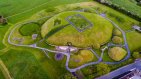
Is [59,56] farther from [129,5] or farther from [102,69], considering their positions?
[129,5]

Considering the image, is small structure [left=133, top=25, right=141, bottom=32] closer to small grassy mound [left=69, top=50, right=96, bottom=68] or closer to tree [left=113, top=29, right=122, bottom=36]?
tree [left=113, top=29, right=122, bottom=36]

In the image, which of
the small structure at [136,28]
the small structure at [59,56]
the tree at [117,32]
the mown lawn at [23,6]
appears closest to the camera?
the small structure at [59,56]

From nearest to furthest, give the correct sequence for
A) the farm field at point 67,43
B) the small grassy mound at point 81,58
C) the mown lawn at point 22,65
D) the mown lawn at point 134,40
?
the mown lawn at point 22,65, the farm field at point 67,43, the small grassy mound at point 81,58, the mown lawn at point 134,40

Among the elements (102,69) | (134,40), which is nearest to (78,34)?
(102,69)

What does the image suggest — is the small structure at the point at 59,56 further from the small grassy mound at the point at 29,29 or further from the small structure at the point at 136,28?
the small structure at the point at 136,28

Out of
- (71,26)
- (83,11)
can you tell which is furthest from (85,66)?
(83,11)

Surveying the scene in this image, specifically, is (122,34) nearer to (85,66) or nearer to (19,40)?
(85,66)

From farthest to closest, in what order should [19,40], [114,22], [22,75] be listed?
[114,22]
[19,40]
[22,75]

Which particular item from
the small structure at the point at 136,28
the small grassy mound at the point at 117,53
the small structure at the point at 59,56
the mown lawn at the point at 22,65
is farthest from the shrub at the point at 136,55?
the mown lawn at the point at 22,65

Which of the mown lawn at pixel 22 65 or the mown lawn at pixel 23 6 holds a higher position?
the mown lawn at pixel 23 6
